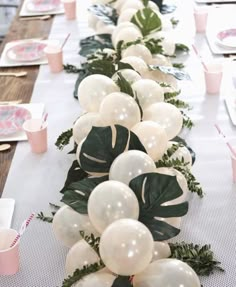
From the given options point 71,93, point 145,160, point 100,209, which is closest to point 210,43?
point 71,93

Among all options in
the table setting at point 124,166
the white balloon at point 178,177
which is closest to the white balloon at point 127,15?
the table setting at point 124,166

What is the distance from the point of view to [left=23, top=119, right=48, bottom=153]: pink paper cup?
1433 millimetres

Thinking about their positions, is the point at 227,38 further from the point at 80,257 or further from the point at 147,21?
the point at 80,257

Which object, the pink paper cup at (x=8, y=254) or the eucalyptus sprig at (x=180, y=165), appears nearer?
the pink paper cup at (x=8, y=254)

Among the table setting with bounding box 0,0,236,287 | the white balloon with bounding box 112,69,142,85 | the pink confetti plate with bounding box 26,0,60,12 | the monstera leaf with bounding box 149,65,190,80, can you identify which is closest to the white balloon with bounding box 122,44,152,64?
the table setting with bounding box 0,0,236,287

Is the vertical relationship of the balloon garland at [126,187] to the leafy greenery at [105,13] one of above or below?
above

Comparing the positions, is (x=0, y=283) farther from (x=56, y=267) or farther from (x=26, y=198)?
(x=26, y=198)

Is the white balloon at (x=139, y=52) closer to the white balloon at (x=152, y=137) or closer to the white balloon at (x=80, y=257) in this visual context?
the white balloon at (x=152, y=137)

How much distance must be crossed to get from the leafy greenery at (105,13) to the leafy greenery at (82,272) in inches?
47.4

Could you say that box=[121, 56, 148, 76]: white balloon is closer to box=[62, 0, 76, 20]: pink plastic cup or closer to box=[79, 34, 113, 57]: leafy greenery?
box=[79, 34, 113, 57]: leafy greenery

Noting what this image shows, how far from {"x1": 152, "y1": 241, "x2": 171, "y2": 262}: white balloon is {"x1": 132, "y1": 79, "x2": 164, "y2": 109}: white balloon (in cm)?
40

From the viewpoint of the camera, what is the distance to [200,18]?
6.78ft

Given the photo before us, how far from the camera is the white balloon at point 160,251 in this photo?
95 centimetres

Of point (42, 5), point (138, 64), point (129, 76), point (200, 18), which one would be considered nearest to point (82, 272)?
point (129, 76)
